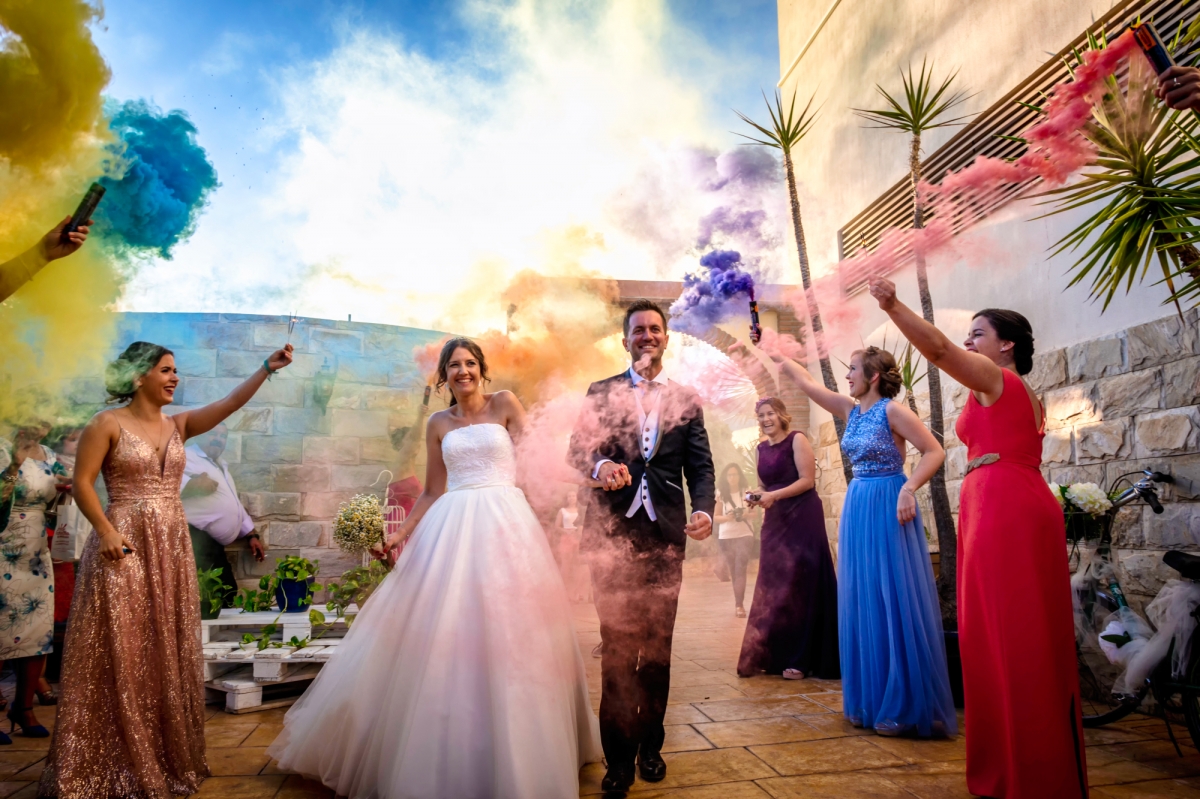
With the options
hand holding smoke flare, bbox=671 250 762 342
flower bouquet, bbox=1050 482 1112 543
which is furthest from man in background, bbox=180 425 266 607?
flower bouquet, bbox=1050 482 1112 543

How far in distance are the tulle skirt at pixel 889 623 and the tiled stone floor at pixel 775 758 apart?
149mm

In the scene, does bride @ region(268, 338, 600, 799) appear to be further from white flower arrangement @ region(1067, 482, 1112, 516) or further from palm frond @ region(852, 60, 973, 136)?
palm frond @ region(852, 60, 973, 136)

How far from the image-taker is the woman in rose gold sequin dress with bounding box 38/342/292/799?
2.79 m

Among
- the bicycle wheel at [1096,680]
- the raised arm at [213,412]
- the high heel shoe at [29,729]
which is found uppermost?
the raised arm at [213,412]

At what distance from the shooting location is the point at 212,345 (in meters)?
7.17

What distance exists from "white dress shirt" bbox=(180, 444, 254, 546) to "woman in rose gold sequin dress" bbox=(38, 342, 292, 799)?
368 cm

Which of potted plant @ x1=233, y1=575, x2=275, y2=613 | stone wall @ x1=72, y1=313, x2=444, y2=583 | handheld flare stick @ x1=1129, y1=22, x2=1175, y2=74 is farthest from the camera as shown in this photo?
stone wall @ x1=72, y1=313, x2=444, y2=583

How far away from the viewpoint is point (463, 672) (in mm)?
2557

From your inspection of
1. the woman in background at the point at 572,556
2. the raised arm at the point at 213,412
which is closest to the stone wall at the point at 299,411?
the woman in background at the point at 572,556

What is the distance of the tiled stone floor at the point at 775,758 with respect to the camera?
9.16 feet

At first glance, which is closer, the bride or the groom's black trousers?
the bride

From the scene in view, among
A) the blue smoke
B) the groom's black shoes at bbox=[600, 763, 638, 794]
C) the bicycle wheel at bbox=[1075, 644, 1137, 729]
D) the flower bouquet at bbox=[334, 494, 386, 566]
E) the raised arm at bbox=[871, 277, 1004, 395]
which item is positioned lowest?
the bicycle wheel at bbox=[1075, 644, 1137, 729]

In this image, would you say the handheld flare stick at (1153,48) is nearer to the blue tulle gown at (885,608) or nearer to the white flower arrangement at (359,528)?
the blue tulle gown at (885,608)

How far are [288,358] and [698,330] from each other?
7.10ft
